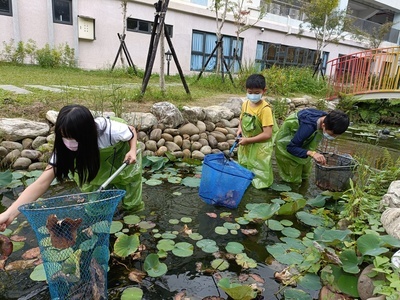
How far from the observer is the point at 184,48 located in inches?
572

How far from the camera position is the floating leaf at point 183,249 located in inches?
94.3

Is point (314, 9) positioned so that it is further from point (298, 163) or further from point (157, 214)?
point (157, 214)

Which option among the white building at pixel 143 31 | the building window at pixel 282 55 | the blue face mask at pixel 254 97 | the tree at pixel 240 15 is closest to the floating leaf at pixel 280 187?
the blue face mask at pixel 254 97

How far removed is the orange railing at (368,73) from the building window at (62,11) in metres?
9.75

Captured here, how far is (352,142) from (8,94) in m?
6.75

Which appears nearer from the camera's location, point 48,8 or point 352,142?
point 352,142

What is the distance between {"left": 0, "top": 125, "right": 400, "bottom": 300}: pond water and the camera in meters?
2.05

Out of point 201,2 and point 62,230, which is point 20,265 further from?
point 201,2

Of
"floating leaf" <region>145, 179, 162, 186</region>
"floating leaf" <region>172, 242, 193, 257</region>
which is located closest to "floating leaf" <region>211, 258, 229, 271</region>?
"floating leaf" <region>172, 242, 193, 257</region>

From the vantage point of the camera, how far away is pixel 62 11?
11469 millimetres

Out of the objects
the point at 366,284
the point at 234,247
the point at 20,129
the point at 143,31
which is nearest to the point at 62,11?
the point at 143,31

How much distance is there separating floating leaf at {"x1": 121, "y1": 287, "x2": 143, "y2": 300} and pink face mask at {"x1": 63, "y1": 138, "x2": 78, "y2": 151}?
961mm

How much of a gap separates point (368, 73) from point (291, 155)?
7150 mm

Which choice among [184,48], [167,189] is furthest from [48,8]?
[167,189]
